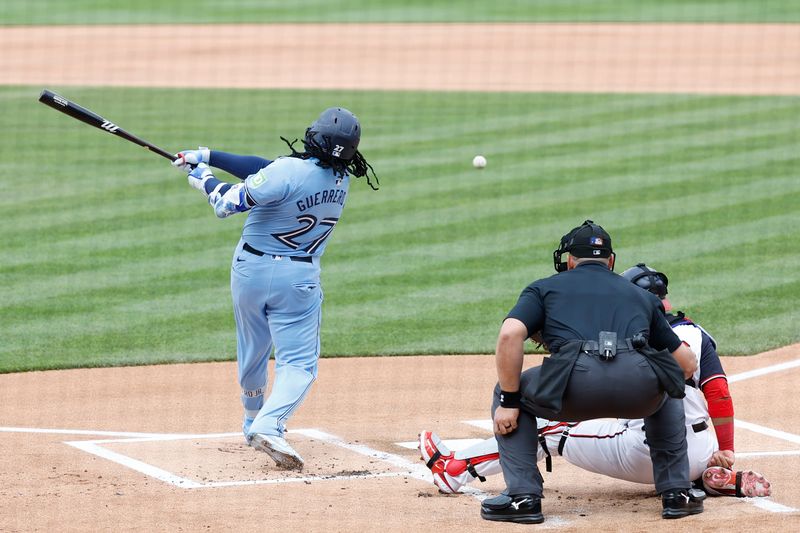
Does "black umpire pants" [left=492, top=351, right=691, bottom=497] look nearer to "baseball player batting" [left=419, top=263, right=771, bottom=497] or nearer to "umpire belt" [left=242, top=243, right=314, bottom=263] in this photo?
"baseball player batting" [left=419, top=263, right=771, bottom=497]

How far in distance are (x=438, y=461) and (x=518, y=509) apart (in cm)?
63

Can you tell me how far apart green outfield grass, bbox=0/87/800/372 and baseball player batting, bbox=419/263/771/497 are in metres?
3.56

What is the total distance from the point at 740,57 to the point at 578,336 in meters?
23.8

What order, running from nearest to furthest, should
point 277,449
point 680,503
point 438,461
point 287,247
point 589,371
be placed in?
point 589,371
point 680,503
point 438,461
point 277,449
point 287,247

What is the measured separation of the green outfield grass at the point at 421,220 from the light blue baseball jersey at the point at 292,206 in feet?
9.81

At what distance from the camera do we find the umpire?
5.71m

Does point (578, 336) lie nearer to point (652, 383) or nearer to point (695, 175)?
point (652, 383)

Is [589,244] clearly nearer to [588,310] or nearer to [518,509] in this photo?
[588,310]

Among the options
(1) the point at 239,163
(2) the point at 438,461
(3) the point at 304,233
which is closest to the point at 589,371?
(2) the point at 438,461

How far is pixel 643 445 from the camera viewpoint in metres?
6.17

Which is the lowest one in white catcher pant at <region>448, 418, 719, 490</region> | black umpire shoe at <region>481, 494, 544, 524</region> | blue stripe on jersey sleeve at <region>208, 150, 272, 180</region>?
black umpire shoe at <region>481, 494, 544, 524</region>

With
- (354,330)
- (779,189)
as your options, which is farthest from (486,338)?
(779,189)

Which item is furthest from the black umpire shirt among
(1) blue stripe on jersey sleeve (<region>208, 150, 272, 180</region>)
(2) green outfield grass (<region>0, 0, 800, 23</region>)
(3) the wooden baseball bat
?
(2) green outfield grass (<region>0, 0, 800, 23</region>)

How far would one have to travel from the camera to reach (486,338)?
1026 centimetres
